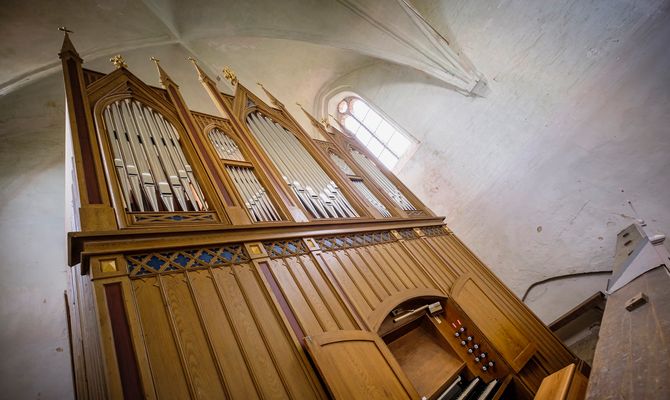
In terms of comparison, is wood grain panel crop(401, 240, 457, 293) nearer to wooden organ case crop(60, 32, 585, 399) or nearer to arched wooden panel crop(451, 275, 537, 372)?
wooden organ case crop(60, 32, 585, 399)

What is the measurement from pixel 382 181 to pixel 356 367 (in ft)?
14.2

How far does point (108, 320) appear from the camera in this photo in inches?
65.0

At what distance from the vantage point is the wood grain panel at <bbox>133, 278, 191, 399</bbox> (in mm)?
1604

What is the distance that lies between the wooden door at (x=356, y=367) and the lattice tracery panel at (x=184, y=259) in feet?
3.22

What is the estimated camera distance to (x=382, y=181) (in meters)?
6.06

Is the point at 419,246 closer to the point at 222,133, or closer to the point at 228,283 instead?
the point at 228,283

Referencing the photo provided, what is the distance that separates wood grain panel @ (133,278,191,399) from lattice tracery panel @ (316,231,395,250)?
1699 mm

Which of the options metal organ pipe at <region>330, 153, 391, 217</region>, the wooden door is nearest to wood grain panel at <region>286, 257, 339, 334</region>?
the wooden door

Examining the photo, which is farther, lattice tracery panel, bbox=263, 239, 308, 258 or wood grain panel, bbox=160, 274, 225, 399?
lattice tracery panel, bbox=263, 239, 308, 258

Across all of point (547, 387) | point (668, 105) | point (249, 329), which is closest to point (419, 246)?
point (547, 387)

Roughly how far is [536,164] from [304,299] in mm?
5707

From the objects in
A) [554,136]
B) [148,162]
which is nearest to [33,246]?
[148,162]

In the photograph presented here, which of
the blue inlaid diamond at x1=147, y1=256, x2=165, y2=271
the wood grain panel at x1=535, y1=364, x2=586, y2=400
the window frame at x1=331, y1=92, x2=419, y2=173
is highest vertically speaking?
the window frame at x1=331, y1=92, x2=419, y2=173

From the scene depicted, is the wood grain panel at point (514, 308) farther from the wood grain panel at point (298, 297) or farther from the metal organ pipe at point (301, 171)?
the wood grain panel at point (298, 297)
